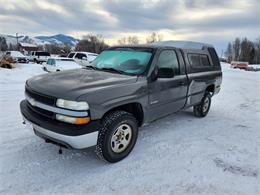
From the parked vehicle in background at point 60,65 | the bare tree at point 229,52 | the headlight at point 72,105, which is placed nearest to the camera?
the headlight at point 72,105

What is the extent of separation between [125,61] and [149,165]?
1885 millimetres

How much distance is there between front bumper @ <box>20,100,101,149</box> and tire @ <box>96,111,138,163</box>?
0.46 ft

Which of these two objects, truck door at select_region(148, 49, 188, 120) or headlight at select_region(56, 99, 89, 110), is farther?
truck door at select_region(148, 49, 188, 120)

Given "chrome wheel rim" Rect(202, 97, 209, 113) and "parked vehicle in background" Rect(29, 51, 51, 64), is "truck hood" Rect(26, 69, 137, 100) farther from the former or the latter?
"parked vehicle in background" Rect(29, 51, 51, 64)

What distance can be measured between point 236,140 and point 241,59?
8871 cm

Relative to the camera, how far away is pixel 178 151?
3969mm

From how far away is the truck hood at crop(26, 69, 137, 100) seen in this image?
3.01 meters

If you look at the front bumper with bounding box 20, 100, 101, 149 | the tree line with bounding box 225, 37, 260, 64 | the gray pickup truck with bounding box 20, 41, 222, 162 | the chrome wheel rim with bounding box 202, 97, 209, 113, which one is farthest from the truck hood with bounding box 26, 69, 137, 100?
the tree line with bounding box 225, 37, 260, 64

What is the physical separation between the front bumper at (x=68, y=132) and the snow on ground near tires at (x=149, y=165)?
49 cm

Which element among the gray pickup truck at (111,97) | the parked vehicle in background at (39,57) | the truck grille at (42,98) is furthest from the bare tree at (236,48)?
the truck grille at (42,98)

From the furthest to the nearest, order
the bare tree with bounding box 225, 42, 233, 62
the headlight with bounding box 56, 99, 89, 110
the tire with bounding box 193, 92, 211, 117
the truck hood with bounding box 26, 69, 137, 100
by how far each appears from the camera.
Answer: the bare tree with bounding box 225, 42, 233, 62 < the tire with bounding box 193, 92, 211, 117 < the truck hood with bounding box 26, 69, 137, 100 < the headlight with bounding box 56, 99, 89, 110

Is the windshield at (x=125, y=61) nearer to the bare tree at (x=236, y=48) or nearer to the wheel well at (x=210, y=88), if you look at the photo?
the wheel well at (x=210, y=88)

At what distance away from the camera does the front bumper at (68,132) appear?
114 inches

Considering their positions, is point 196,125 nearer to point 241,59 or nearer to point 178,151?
point 178,151
